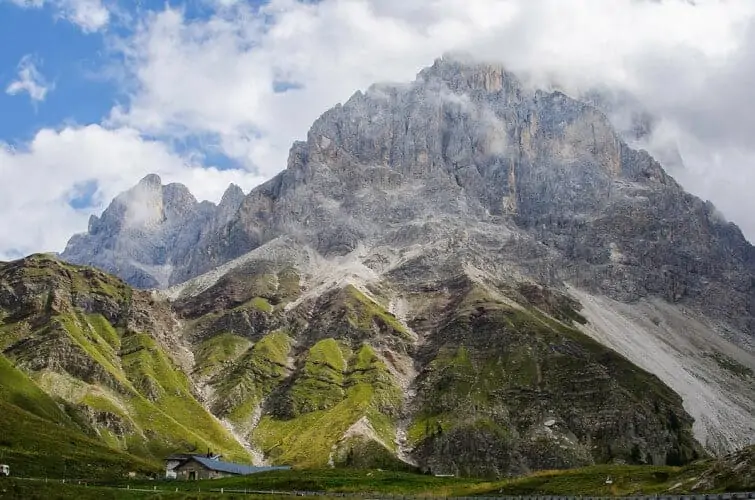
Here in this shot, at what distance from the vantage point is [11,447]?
156 metres

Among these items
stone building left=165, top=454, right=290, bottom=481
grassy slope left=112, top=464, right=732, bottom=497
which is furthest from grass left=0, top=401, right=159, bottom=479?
grassy slope left=112, top=464, right=732, bottom=497

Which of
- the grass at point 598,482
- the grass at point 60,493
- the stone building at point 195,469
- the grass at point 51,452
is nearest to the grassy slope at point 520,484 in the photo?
the grass at point 598,482

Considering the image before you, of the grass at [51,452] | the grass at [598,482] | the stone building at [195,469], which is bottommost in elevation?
the grass at [598,482]

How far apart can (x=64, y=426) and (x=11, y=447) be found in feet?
145

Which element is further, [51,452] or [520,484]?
[51,452]

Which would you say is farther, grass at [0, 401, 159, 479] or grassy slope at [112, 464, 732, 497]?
grass at [0, 401, 159, 479]

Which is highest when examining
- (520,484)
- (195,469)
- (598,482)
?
(195,469)

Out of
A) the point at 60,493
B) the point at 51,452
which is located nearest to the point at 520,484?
the point at 60,493

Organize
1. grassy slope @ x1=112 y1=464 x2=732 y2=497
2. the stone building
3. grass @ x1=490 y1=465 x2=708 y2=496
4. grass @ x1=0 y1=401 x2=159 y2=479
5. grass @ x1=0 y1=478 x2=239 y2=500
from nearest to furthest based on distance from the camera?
grass @ x1=0 y1=478 x2=239 y2=500, grass @ x1=490 y1=465 x2=708 y2=496, grassy slope @ x1=112 y1=464 x2=732 y2=497, grass @ x1=0 y1=401 x2=159 y2=479, the stone building

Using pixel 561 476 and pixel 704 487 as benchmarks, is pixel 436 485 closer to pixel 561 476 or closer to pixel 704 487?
pixel 561 476

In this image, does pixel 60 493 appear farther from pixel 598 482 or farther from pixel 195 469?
pixel 195 469

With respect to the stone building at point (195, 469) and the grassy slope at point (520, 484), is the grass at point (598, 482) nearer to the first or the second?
the grassy slope at point (520, 484)

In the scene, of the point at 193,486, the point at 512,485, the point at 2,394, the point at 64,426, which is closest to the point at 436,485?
the point at 512,485

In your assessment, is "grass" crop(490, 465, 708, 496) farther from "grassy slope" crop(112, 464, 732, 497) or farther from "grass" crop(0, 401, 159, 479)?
"grass" crop(0, 401, 159, 479)
